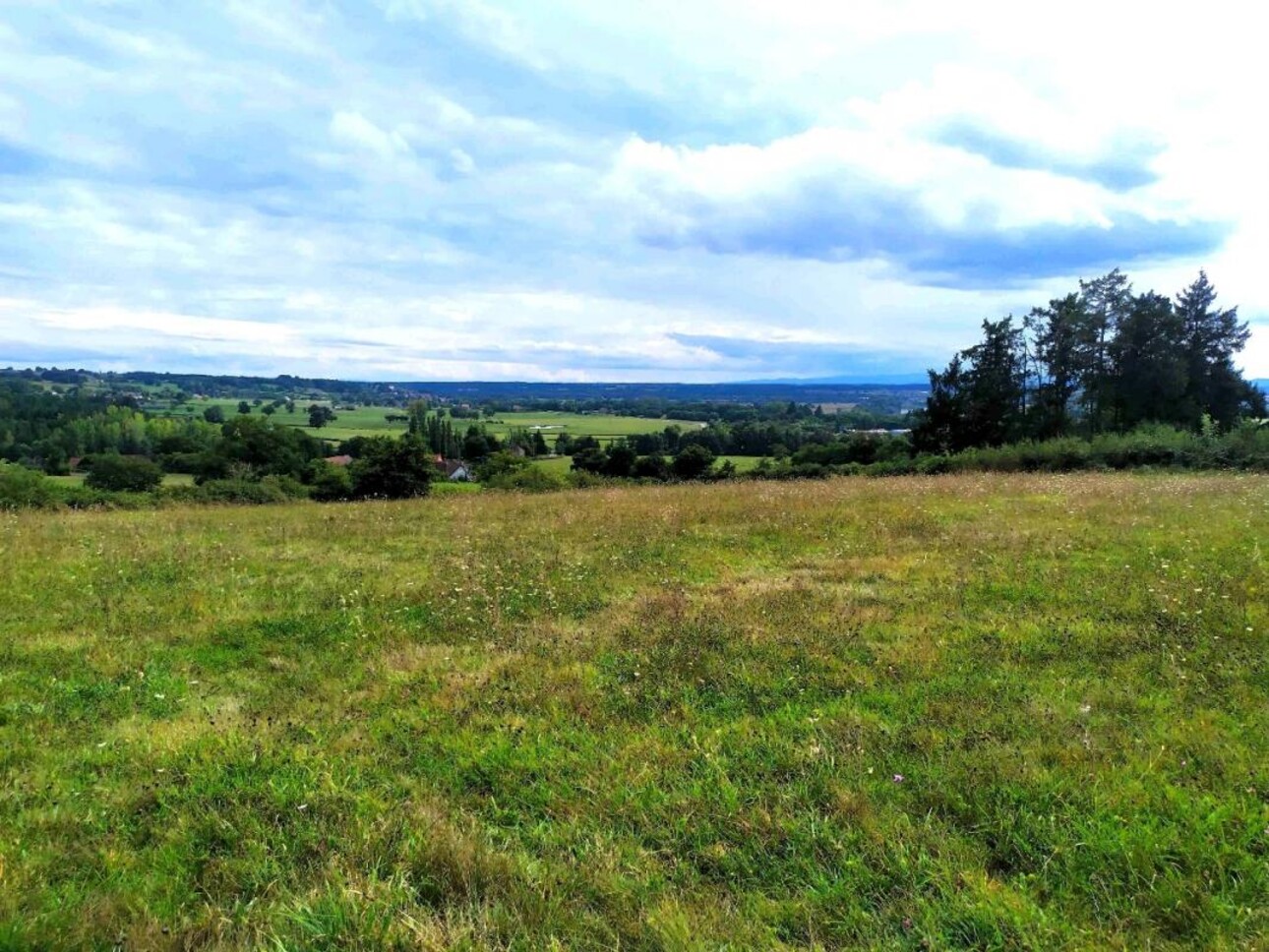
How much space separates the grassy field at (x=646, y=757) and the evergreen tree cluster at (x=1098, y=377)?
30.6 metres

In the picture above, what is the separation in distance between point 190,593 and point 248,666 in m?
2.81

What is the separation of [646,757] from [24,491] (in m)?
24.1

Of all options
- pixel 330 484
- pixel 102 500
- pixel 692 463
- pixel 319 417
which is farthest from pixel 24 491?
pixel 319 417

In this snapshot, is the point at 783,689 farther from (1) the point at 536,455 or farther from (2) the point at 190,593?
(1) the point at 536,455

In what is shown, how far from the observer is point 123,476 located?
29.3 meters

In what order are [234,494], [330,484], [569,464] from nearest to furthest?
[234,494] < [330,484] < [569,464]

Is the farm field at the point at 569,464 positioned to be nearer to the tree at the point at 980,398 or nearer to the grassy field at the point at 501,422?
the tree at the point at 980,398

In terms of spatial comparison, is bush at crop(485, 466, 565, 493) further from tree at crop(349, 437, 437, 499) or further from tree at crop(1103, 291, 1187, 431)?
tree at crop(1103, 291, 1187, 431)

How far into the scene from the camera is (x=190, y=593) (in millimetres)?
7852

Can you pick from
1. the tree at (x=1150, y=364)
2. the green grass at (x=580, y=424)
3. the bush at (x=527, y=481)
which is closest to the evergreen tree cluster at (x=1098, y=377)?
the tree at (x=1150, y=364)

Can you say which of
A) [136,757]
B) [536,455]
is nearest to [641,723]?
[136,757]

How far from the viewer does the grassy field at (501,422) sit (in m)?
93.6

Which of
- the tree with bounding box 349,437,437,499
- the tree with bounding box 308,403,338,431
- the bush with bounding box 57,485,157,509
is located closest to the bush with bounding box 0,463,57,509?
the bush with bounding box 57,485,157,509

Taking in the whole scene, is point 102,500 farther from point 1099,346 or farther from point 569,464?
point 1099,346
